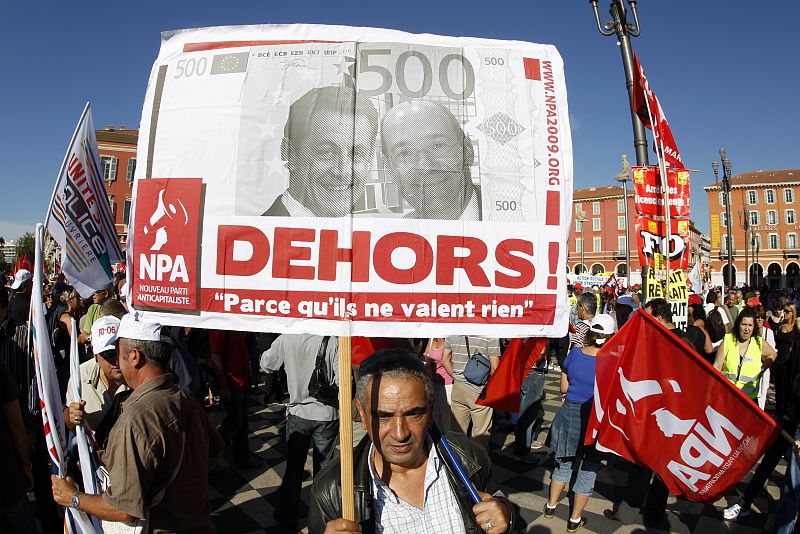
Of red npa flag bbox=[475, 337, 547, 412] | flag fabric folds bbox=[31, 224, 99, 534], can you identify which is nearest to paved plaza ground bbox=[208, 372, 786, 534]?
red npa flag bbox=[475, 337, 547, 412]

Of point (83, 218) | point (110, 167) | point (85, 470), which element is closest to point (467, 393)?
point (85, 470)

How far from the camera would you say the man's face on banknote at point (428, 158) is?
174cm

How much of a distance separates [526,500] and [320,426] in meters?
2.23

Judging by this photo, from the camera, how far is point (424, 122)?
177 cm

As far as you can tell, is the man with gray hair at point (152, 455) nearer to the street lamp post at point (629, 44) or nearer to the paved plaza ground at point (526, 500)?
the paved plaza ground at point (526, 500)

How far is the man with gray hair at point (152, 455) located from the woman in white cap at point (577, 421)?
3.11 metres

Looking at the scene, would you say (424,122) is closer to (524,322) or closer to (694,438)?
(524,322)

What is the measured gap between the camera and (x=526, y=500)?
4.87 m

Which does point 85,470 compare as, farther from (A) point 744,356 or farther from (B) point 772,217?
(B) point 772,217

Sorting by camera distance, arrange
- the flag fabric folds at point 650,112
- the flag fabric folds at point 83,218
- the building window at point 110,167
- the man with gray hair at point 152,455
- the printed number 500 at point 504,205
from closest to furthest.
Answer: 1. the printed number 500 at point 504,205
2. the man with gray hair at point 152,455
3. the flag fabric folds at point 83,218
4. the flag fabric folds at point 650,112
5. the building window at point 110,167

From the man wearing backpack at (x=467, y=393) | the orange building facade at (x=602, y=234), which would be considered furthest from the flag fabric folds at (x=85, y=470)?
the orange building facade at (x=602, y=234)

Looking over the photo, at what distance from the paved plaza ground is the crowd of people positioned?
11 centimetres

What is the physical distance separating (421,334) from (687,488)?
2.52m

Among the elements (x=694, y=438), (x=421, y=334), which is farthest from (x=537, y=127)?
(x=694, y=438)
